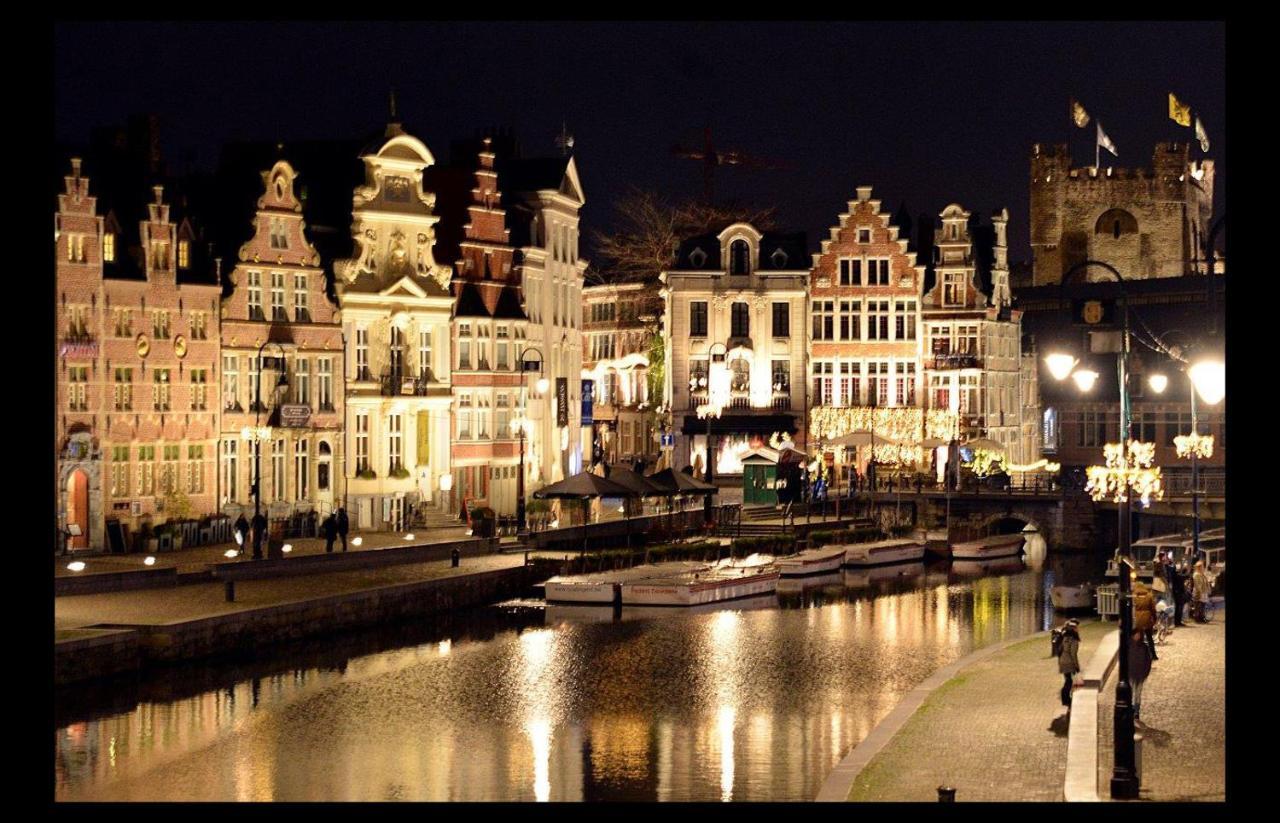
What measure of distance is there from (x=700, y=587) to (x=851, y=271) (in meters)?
30.1

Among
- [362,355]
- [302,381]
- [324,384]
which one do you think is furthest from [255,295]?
[362,355]

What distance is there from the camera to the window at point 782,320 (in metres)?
75.1

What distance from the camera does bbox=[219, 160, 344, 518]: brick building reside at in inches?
2039

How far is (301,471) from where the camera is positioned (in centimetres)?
5347

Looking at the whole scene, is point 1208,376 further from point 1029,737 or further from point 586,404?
point 586,404

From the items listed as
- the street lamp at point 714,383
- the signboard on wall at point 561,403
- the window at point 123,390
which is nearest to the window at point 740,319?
the street lamp at point 714,383

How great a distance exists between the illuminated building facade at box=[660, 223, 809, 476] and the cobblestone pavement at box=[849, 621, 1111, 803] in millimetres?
41760

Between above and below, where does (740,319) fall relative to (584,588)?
above

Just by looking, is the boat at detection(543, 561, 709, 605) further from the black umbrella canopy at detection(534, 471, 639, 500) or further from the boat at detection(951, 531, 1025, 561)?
the boat at detection(951, 531, 1025, 561)

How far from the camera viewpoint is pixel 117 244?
48781mm


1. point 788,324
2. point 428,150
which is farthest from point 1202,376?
point 788,324
